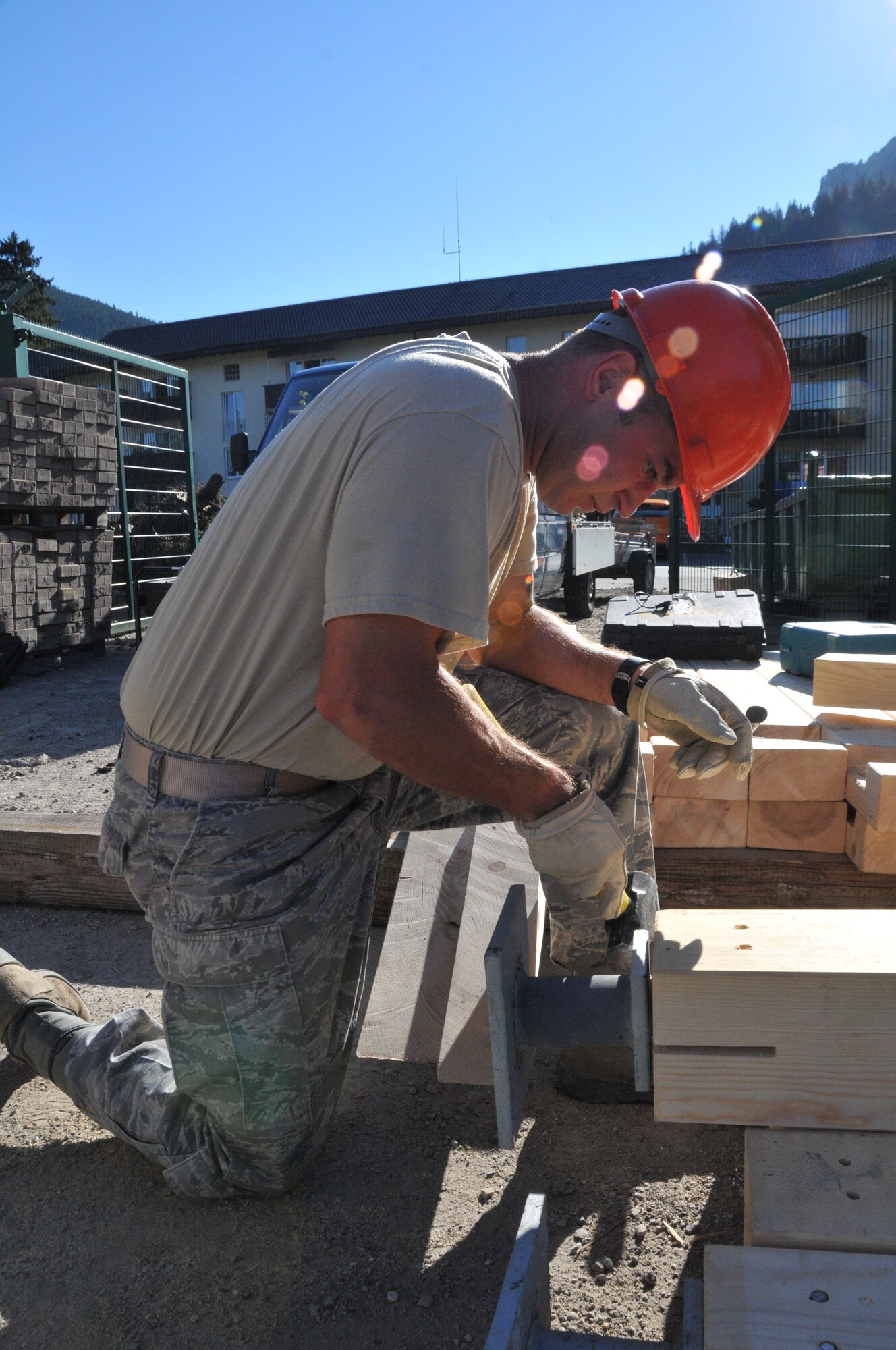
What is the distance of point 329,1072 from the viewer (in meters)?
2.11

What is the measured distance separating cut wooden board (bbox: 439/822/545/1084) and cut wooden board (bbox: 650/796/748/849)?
16.0 inches

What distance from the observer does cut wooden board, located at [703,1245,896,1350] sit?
3.77ft

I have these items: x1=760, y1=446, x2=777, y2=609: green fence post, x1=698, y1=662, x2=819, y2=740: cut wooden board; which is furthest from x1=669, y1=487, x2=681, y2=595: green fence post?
x1=698, y1=662, x2=819, y2=740: cut wooden board

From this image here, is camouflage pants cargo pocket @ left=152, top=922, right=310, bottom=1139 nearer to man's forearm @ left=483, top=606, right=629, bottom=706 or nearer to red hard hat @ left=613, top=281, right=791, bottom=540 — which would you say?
man's forearm @ left=483, top=606, right=629, bottom=706

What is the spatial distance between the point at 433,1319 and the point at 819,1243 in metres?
0.81

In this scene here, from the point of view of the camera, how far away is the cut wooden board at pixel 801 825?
107 inches

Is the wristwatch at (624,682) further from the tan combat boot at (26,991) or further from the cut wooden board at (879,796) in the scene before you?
the tan combat boot at (26,991)

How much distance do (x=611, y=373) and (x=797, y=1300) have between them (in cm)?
159

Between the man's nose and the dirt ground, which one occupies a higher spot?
the man's nose

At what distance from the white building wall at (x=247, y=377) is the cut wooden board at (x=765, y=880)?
31.3 metres

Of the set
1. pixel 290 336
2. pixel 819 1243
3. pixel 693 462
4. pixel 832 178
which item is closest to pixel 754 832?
pixel 693 462

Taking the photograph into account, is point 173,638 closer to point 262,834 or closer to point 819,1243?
point 262,834

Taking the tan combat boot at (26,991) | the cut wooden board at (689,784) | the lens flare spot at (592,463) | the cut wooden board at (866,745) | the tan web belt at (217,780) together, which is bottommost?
the tan combat boot at (26,991)

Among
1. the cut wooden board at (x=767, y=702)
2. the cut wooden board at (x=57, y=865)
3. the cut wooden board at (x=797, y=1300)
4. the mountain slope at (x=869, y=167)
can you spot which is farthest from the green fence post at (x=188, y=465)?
the mountain slope at (x=869, y=167)
